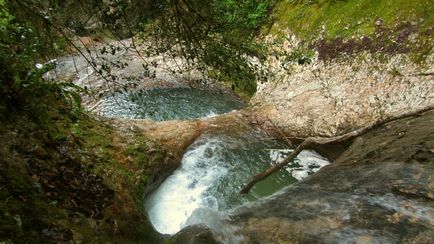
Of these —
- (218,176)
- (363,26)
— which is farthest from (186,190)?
(363,26)

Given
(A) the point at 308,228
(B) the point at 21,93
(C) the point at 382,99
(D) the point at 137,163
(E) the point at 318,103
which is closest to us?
(B) the point at 21,93

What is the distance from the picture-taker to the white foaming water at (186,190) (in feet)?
21.1

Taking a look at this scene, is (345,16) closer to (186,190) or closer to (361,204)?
(186,190)

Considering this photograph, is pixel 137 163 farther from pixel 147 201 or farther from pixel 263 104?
pixel 263 104

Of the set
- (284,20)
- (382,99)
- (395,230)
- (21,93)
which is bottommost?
(395,230)

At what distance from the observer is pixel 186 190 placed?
7188 mm

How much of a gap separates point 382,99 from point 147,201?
17.5ft

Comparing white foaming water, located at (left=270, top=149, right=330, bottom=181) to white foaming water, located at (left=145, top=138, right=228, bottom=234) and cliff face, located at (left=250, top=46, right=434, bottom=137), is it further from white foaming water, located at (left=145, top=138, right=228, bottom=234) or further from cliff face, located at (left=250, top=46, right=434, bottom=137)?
white foaming water, located at (left=145, top=138, right=228, bottom=234)

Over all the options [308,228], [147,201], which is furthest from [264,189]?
[308,228]

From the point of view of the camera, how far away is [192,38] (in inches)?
160

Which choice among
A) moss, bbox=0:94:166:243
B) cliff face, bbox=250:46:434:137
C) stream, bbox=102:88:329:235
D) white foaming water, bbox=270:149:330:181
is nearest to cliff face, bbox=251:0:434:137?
cliff face, bbox=250:46:434:137

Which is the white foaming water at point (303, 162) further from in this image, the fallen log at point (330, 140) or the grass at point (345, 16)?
the grass at point (345, 16)

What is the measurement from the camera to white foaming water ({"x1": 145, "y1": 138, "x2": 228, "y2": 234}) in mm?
6422

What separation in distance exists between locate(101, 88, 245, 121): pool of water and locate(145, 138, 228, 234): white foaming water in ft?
8.69
